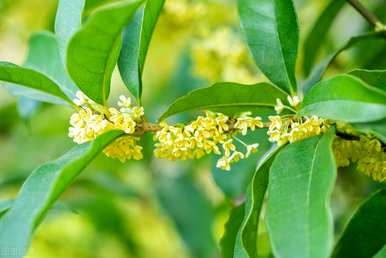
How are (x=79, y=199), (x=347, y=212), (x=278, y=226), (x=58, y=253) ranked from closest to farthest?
(x=278, y=226) → (x=347, y=212) → (x=79, y=199) → (x=58, y=253)

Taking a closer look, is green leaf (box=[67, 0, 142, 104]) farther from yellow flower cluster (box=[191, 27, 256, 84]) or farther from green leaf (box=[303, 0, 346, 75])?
yellow flower cluster (box=[191, 27, 256, 84])

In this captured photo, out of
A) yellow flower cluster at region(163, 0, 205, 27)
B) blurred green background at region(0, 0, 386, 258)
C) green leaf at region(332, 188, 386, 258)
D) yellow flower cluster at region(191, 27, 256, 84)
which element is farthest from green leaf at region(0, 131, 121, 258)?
yellow flower cluster at region(163, 0, 205, 27)

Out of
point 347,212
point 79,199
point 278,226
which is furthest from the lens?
point 79,199

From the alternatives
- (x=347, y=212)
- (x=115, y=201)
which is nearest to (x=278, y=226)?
(x=347, y=212)

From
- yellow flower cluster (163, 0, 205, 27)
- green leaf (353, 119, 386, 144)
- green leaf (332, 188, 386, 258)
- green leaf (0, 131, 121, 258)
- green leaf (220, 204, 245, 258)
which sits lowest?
green leaf (332, 188, 386, 258)

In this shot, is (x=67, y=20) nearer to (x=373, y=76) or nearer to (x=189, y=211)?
A: (x=373, y=76)

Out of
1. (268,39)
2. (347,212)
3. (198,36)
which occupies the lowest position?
(347,212)

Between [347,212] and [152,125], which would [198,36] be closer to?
[347,212]

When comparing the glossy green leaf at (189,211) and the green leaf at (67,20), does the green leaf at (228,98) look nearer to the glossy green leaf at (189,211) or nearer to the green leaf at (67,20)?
the green leaf at (67,20)
